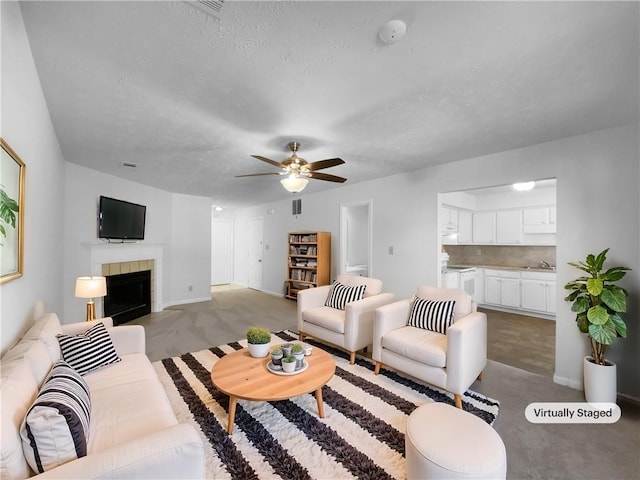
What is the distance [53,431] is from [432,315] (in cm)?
273

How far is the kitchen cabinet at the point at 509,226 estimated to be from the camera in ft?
17.7

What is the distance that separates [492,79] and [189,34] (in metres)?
1.79

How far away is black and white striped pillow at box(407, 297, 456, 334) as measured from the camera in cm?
272

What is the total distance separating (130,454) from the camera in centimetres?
103

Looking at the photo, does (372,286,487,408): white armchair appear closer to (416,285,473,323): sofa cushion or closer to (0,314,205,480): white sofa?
(416,285,473,323): sofa cushion

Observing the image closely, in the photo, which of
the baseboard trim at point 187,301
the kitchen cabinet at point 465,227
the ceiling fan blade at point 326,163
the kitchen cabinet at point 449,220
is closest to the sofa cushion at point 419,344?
the ceiling fan blade at point 326,163

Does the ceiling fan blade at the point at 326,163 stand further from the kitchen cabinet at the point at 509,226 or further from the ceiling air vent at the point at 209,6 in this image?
the kitchen cabinet at the point at 509,226

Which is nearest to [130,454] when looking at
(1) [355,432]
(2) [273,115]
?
(1) [355,432]

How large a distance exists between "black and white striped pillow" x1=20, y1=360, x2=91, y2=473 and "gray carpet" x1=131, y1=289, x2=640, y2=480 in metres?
2.16

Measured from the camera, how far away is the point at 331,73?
1.75m

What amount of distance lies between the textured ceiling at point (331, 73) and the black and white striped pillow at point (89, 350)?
1713mm

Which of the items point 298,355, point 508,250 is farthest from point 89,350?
point 508,250

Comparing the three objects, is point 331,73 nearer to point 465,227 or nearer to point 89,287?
point 89,287

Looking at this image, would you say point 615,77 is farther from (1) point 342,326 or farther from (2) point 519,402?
(1) point 342,326
